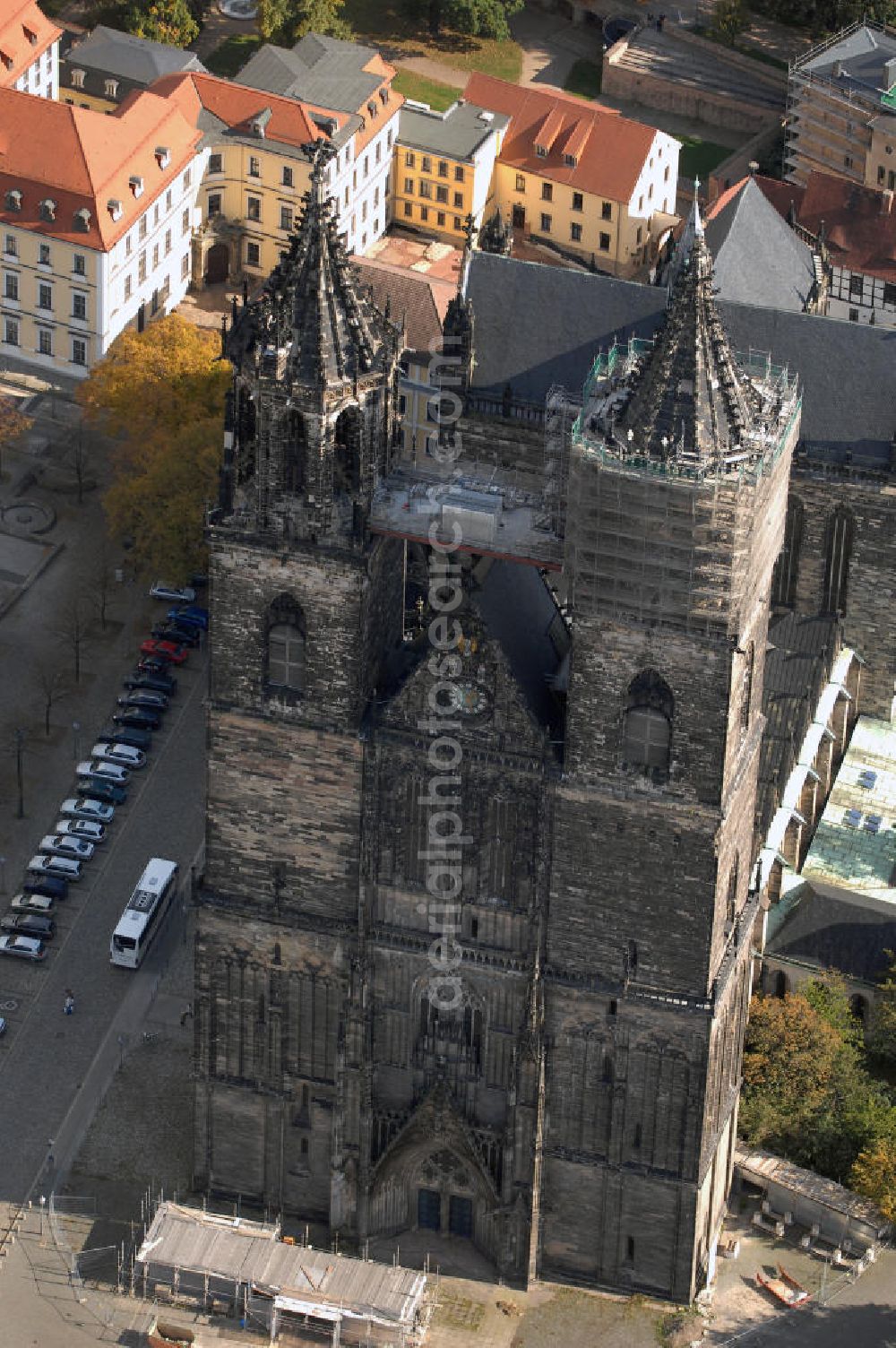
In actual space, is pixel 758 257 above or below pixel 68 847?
above

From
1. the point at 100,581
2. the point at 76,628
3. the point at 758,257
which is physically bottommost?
the point at 76,628

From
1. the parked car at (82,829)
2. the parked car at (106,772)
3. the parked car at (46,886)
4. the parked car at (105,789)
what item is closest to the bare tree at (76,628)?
the parked car at (106,772)

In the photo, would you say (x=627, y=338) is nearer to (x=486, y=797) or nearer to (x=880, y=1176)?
(x=486, y=797)

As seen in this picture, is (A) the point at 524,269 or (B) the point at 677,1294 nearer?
(B) the point at 677,1294

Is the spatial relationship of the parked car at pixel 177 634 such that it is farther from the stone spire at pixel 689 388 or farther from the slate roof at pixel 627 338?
the stone spire at pixel 689 388

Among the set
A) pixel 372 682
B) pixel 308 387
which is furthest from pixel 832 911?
pixel 308 387

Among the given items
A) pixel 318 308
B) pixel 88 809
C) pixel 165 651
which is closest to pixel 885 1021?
pixel 88 809

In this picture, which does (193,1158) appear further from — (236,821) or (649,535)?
(649,535)
